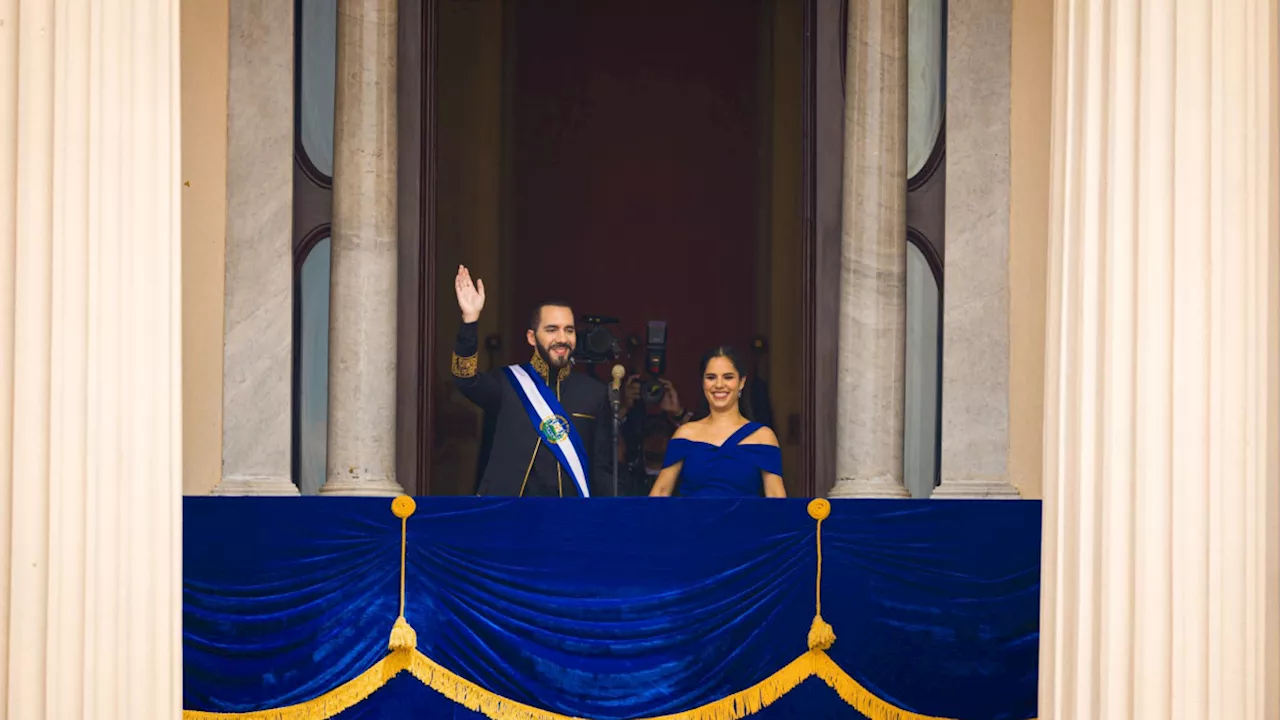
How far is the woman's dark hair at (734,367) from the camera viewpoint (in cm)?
646

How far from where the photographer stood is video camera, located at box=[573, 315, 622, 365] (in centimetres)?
645

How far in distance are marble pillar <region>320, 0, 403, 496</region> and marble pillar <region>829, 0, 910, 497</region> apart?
6.59ft

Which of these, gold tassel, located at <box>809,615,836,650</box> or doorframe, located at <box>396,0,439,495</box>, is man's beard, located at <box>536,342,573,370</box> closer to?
doorframe, located at <box>396,0,439,495</box>

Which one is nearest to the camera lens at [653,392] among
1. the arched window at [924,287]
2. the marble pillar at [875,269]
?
the marble pillar at [875,269]

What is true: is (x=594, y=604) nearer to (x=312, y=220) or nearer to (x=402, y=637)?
(x=402, y=637)

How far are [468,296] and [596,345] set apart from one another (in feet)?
1.98

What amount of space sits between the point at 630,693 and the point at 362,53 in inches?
121

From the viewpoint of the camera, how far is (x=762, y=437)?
641cm

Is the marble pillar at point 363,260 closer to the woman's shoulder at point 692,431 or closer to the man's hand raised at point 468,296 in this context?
the man's hand raised at point 468,296

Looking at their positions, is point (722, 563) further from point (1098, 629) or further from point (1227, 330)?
point (1227, 330)

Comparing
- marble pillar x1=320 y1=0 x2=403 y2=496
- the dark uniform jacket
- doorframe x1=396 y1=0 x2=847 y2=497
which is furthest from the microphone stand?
marble pillar x1=320 y1=0 x2=403 y2=496

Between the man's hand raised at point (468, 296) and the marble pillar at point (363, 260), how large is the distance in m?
0.31

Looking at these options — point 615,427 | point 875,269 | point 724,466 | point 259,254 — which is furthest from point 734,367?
point 259,254
